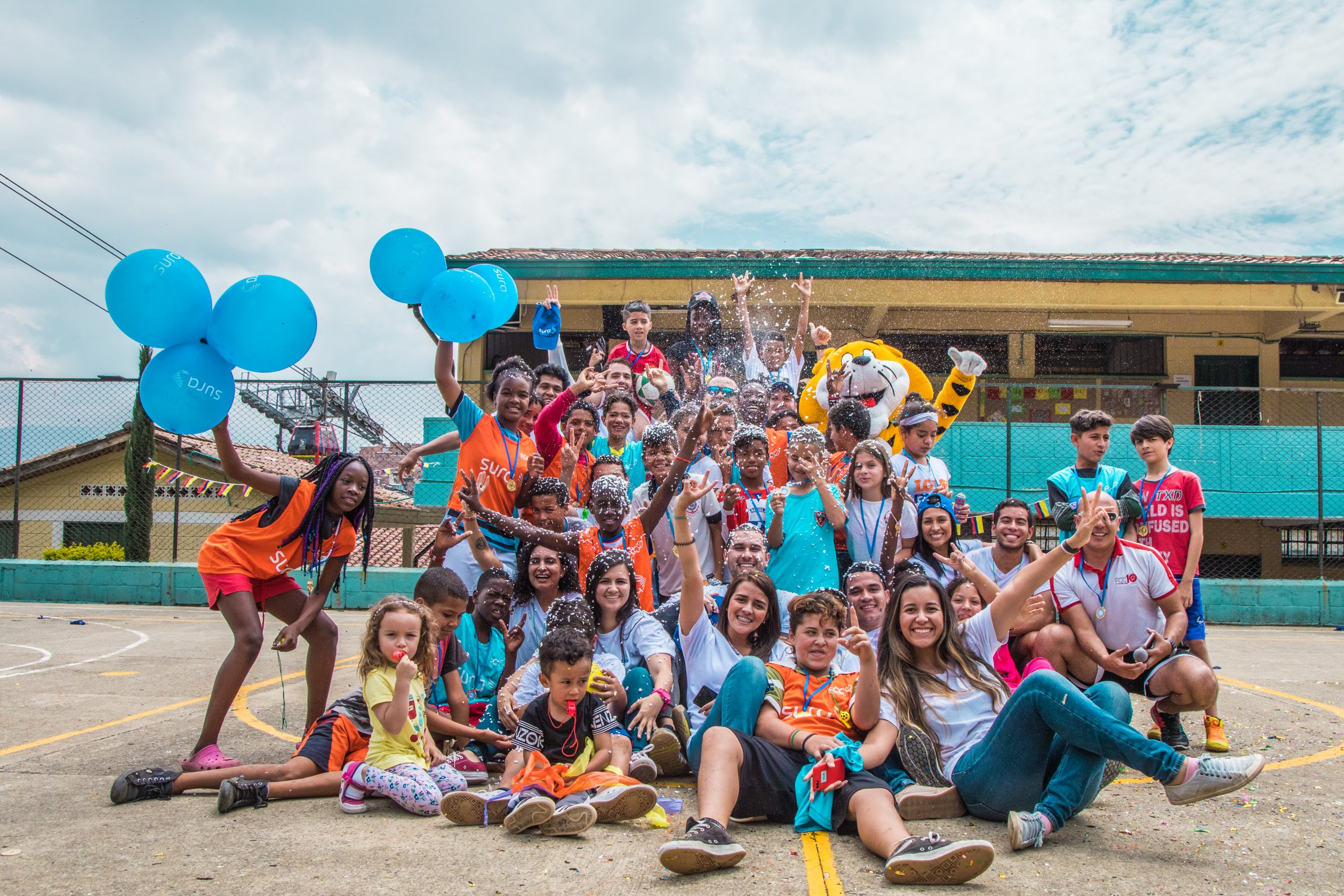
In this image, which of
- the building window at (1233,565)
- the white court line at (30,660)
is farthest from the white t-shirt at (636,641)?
the building window at (1233,565)

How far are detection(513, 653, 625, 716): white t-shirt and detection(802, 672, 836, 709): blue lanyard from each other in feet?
2.77

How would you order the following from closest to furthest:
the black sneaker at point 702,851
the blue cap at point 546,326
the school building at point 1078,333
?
the black sneaker at point 702,851
the blue cap at point 546,326
the school building at point 1078,333

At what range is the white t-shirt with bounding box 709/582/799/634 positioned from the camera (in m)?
4.30

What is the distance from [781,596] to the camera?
445 centimetres

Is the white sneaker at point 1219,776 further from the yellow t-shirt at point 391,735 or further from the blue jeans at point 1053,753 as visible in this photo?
the yellow t-shirt at point 391,735

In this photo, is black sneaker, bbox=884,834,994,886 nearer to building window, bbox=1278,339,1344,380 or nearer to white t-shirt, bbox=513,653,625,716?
white t-shirt, bbox=513,653,625,716

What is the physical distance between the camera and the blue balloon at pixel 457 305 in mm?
4746

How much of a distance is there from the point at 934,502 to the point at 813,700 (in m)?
1.82

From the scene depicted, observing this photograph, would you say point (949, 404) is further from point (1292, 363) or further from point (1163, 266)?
point (1292, 363)

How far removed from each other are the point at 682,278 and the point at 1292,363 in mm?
12444

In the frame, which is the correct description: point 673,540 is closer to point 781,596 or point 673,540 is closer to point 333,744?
point 781,596

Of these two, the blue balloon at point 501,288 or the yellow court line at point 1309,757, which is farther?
the blue balloon at point 501,288

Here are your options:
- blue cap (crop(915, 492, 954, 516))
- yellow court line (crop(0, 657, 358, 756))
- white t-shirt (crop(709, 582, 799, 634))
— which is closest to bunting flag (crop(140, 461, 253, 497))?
yellow court line (crop(0, 657, 358, 756))

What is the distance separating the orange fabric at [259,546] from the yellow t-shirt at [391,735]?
95 centimetres
